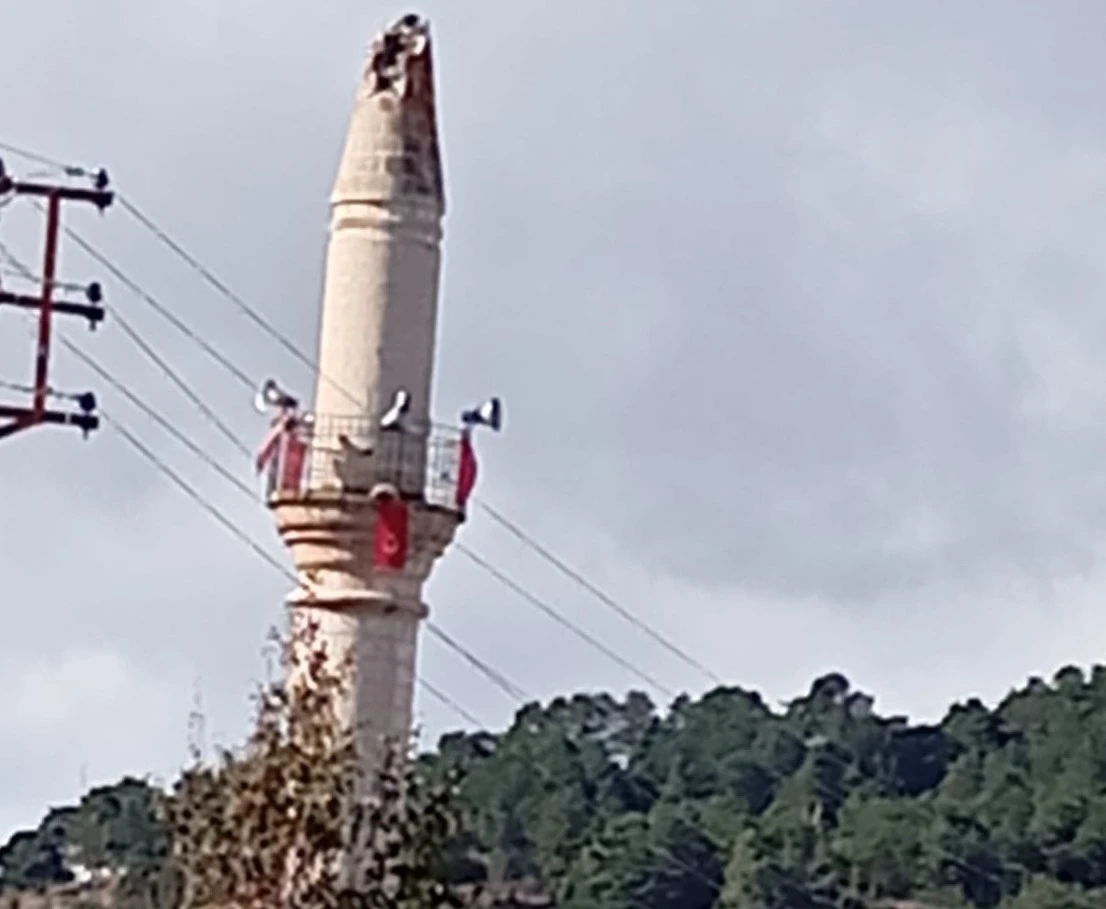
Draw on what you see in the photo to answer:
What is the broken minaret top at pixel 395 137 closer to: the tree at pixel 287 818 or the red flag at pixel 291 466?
the red flag at pixel 291 466

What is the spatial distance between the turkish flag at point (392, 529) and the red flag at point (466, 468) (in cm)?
54

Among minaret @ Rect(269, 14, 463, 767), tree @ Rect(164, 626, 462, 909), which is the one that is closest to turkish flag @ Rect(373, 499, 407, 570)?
minaret @ Rect(269, 14, 463, 767)

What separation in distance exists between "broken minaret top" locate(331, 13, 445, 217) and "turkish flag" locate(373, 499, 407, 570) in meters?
2.71

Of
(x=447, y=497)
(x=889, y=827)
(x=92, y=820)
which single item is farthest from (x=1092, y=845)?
(x=447, y=497)

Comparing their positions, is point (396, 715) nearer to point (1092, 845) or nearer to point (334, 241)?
point (334, 241)

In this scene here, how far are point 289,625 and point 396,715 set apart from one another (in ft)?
18.8

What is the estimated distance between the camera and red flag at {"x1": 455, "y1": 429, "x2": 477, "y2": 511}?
50875 millimetres

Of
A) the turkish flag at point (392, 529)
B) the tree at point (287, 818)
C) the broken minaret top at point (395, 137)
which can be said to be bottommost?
the tree at point (287, 818)

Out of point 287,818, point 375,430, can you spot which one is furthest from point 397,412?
point 287,818

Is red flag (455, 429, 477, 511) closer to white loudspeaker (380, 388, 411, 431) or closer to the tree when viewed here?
white loudspeaker (380, 388, 411, 431)

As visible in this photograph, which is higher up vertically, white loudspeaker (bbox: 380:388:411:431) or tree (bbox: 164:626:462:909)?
white loudspeaker (bbox: 380:388:411:431)

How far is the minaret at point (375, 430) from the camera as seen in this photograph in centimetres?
5078

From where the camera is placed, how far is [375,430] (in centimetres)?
5106

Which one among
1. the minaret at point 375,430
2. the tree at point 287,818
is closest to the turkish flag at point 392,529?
the minaret at point 375,430
